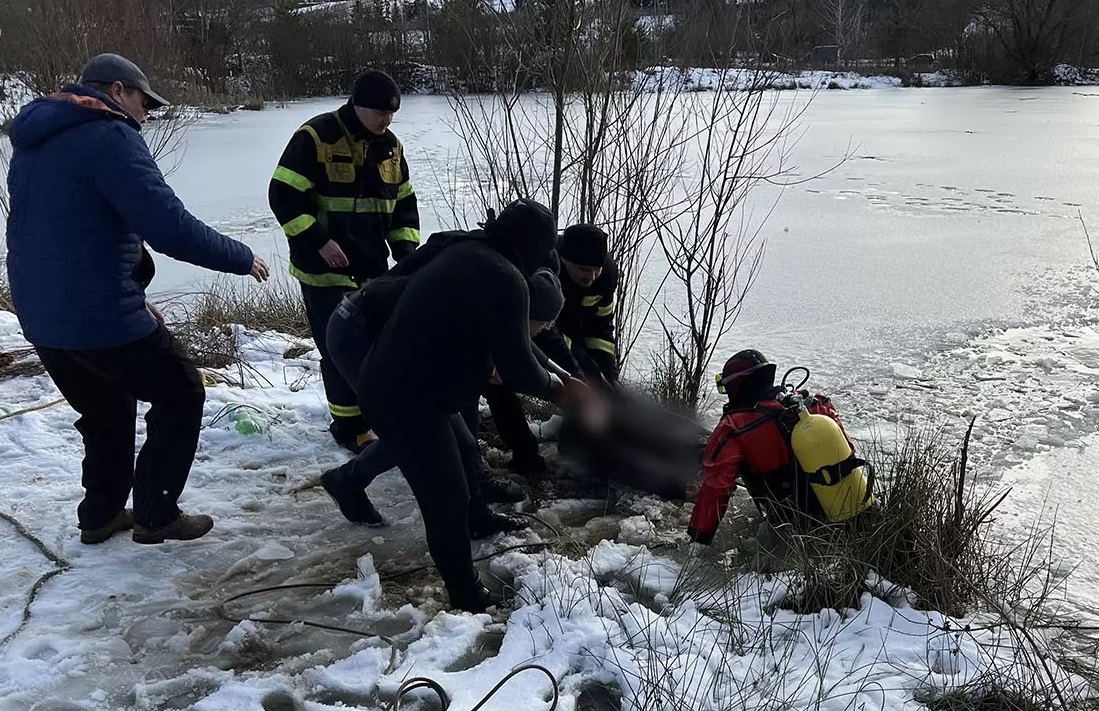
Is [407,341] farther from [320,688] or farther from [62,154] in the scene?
[62,154]

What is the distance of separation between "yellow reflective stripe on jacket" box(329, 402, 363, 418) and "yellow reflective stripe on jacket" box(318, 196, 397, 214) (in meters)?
0.87

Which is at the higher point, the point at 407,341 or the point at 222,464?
the point at 407,341

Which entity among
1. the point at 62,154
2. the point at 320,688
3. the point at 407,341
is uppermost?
the point at 62,154

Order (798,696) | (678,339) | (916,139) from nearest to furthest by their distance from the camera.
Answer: (798,696), (678,339), (916,139)

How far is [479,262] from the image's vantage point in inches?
86.7

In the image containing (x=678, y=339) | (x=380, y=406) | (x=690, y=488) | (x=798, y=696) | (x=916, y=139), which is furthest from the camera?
(x=916, y=139)

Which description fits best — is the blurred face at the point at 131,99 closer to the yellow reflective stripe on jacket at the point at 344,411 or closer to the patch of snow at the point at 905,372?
the yellow reflective stripe on jacket at the point at 344,411

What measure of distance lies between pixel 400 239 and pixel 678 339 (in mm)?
2326

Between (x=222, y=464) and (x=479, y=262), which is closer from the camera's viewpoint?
(x=479, y=262)

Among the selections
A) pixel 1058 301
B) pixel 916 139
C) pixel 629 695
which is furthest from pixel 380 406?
pixel 916 139

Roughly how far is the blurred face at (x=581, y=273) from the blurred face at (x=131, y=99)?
67.5 inches

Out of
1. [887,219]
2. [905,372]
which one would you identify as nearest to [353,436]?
[905,372]

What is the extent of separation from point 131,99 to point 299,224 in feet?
3.11

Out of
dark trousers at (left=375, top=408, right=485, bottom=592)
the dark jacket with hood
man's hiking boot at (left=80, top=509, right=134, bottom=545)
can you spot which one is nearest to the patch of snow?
the dark jacket with hood
